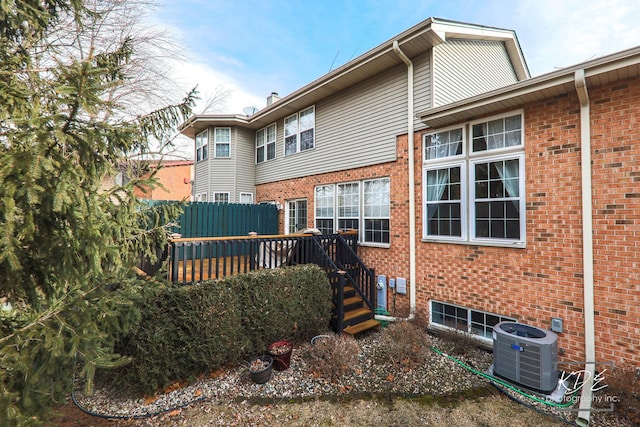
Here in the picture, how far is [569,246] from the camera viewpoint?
4.70 meters

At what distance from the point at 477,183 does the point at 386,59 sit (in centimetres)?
380

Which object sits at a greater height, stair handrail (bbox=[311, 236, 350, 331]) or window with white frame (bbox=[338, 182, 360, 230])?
window with white frame (bbox=[338, 182, 360, 230])

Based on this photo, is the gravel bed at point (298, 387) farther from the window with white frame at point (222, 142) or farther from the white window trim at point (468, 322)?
the window with white frame at point (222, 142)

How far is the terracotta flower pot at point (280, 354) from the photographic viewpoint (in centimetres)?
472

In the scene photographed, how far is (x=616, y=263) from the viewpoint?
14.1ft

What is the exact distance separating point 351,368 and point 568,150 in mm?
5133

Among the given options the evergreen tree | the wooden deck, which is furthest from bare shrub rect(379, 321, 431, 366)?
the evergreen tree

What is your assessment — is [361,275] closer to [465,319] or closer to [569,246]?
[465,319]

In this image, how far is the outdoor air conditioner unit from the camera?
13.6 feet

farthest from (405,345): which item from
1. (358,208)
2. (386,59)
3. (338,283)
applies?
(386,59)

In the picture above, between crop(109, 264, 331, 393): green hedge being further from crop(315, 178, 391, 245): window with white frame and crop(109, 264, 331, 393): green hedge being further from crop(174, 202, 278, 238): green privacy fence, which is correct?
crop(174, 202, 278, 238): green privacy fence

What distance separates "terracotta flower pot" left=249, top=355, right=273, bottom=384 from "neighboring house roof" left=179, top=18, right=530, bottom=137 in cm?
443

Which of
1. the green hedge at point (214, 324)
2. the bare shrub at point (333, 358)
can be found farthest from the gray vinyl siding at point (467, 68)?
the bare shrub at point (333, 358)

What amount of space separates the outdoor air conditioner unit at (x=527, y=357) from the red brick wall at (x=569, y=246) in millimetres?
683
